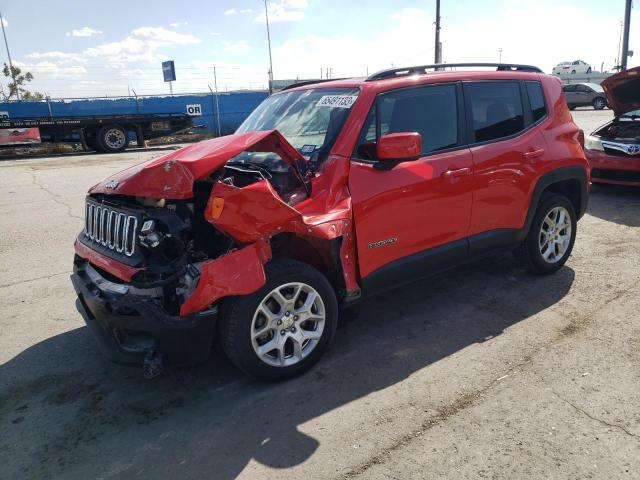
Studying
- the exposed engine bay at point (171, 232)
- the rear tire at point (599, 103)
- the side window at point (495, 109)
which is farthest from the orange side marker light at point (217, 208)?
the rear tire at point (599, 103)

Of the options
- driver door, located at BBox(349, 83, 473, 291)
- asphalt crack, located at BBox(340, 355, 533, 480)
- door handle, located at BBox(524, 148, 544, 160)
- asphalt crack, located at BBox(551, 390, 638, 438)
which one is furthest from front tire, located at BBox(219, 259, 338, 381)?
door handle, located at BBox(524, 148, 544, 160)

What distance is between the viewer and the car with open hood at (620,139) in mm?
8109

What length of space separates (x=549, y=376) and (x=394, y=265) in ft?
4.04

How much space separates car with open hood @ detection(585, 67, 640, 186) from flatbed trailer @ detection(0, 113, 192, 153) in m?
16.6

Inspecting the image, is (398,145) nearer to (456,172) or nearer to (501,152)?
(456,172)

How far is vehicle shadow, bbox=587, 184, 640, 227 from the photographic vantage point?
23.3 ft

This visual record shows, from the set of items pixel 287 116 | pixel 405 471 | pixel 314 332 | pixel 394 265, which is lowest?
pixel 405 471

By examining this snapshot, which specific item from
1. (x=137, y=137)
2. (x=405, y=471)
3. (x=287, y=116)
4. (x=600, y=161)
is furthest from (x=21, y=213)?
(x=137, y=137)

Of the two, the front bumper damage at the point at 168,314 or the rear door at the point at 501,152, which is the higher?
the rear door at the point at 501,152

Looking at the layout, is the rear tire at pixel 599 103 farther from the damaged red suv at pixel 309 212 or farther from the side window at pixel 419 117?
the side window at pixel 419 117

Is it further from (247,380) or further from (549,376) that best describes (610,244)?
(247,380)

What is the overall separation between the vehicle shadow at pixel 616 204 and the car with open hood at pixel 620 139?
0.95 feet

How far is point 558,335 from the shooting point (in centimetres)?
379

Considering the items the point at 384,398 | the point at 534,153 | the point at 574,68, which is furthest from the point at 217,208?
the point at 574,68
